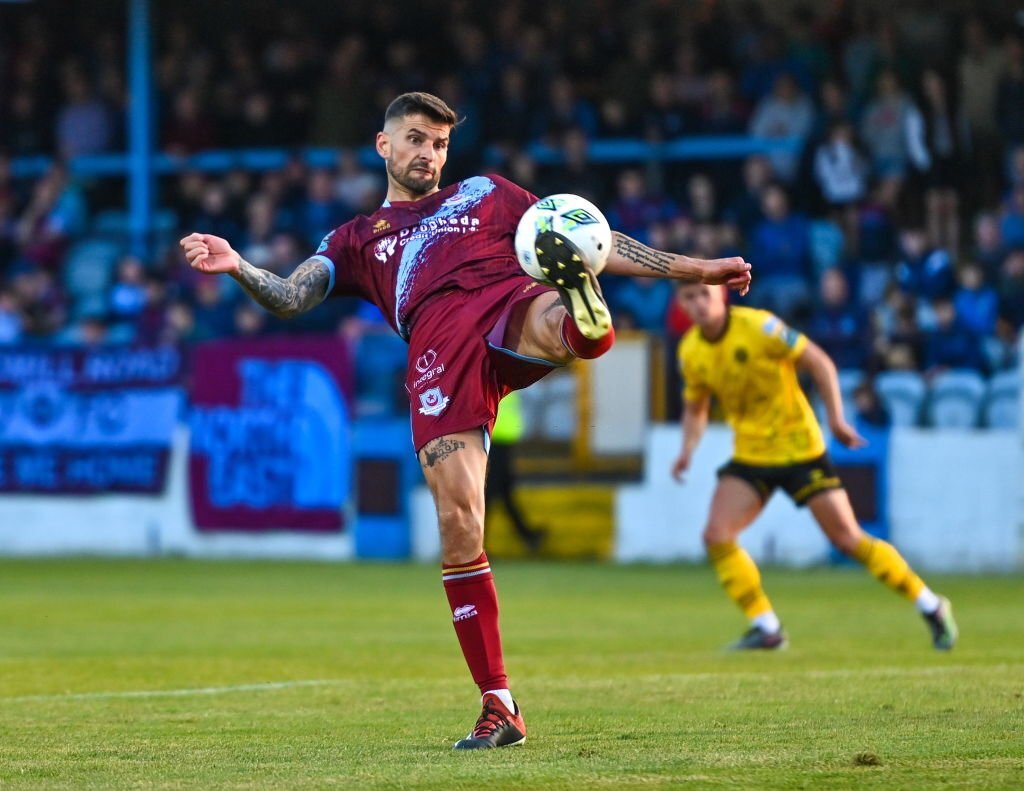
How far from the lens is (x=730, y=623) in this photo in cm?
1247

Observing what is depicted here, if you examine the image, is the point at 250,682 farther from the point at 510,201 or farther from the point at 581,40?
the point at 581,40

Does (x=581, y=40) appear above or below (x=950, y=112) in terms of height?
above

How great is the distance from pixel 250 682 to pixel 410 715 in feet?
5.63

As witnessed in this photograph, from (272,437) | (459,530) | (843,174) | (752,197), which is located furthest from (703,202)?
(459,530)

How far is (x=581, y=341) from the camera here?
20.7 feet

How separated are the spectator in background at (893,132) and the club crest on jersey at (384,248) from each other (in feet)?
41.7

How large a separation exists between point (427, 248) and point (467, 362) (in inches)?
21.0

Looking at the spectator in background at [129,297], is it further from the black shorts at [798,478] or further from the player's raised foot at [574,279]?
the player's raised foot at [574,279]

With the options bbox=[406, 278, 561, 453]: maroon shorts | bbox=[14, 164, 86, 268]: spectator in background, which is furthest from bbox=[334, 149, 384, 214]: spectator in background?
bbox=[406, 278, 561, 453]: maroon shorts

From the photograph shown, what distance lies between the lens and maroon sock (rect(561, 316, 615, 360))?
6277mm

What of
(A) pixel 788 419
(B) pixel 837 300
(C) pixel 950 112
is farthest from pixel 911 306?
(A) pixel 788 419

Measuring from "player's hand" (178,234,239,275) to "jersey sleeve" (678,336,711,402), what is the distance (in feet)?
16.8

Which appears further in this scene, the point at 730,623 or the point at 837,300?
the point at 837,300

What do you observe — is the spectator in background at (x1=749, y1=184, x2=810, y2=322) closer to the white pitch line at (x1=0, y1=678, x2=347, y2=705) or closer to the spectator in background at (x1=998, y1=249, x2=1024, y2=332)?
the spectator in background at (x1=998, y1=249, x2=1024, y2=332)
